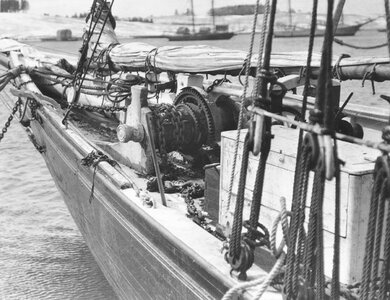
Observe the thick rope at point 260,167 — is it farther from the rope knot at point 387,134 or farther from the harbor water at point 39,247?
the harbor water at point 39,247

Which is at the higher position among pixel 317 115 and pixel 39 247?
pixel 317 115

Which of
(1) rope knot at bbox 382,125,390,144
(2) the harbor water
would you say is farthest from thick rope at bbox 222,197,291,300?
(2) the harbor water

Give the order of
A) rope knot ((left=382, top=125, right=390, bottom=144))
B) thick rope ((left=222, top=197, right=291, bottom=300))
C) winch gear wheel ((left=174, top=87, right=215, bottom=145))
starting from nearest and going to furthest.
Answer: rope knot ((left=382, top=125, right=390, bottom=144)), thick rope ((left=222, top=197, right=291, bottom=300)), winch gear wheel ((left=174, top=87, right=215, bottom=145))

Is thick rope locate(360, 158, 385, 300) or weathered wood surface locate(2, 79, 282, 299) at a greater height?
thick rope locate(360, 158, 385, 300)

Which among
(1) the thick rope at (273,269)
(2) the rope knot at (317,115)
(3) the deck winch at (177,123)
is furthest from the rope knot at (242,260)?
(3) the deck winch at (177,123)

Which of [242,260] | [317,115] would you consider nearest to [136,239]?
[242,260]

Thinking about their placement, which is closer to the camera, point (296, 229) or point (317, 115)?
point (317, 115)

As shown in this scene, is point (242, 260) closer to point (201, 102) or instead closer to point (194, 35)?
point (201, 102)

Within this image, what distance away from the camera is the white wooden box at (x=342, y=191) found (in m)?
3.09

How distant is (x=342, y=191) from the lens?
3.12 m

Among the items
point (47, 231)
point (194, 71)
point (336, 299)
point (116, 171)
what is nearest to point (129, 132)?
point (116, 171)

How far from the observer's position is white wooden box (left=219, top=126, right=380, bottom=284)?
10.2 ft

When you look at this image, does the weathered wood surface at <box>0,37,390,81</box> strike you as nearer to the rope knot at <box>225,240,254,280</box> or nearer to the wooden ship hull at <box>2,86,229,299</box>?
the wooden ship hull at <box>2,86,229,299</box>

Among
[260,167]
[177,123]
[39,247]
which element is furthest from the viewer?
[39,247]
